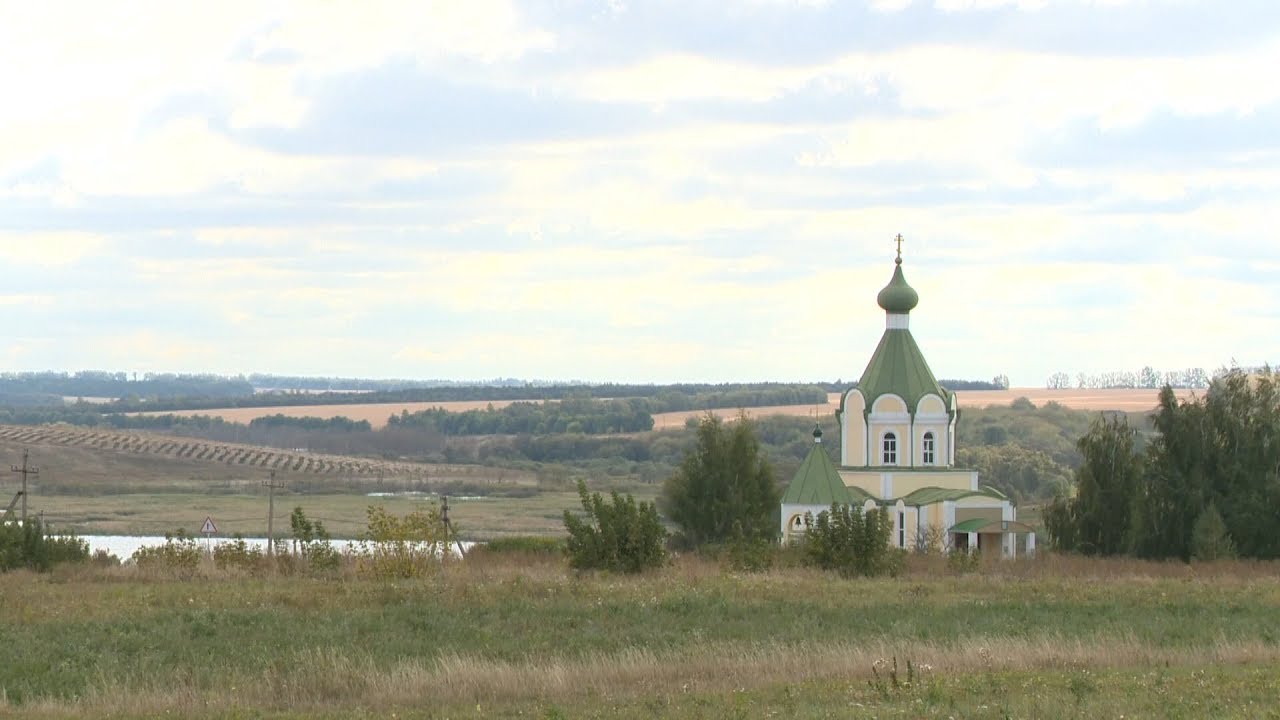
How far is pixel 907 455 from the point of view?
48.1 metres

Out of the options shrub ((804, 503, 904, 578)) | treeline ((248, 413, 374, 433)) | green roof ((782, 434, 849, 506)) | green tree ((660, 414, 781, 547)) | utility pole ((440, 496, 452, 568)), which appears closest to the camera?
utility pole ((440, 496, 452, 568))

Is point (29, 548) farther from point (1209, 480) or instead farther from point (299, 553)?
point (1209, 480)

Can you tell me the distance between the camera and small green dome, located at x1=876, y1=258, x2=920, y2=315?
48.6 metres

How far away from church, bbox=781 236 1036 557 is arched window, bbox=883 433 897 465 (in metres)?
0.03

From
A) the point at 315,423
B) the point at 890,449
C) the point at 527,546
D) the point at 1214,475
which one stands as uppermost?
the point at 315,423

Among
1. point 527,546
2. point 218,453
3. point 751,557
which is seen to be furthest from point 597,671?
point 218,453

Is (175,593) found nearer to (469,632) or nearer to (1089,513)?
(469,632)

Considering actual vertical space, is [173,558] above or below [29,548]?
below

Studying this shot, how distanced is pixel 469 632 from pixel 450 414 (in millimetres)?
146583

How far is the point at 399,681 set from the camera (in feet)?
54.6

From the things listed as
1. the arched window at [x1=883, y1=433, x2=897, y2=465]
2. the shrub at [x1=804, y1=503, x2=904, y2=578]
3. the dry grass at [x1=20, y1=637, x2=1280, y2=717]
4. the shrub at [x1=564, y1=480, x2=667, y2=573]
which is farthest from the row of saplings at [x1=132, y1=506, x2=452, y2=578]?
the arched window at [x1=883, y1=433, x2=897, y2=465]

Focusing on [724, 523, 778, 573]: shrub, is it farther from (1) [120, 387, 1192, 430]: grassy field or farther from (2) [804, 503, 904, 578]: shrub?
(1) [120, 387, 1192, 430]: grassy field

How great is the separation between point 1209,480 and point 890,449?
12295 mm

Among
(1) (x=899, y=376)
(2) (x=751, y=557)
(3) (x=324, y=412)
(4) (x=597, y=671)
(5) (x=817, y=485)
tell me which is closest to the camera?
(4) (x=597, y=671)
